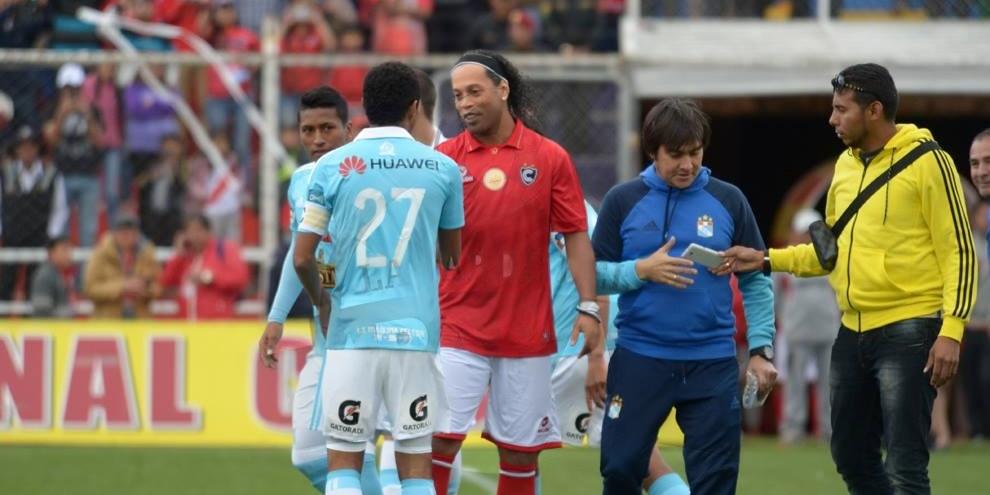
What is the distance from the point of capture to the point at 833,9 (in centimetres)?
1842

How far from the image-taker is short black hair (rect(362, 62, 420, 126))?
25.0ft

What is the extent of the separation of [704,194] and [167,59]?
10.2 metres

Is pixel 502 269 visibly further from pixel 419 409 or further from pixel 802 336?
pixel 802 336

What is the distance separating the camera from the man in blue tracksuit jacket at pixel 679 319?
7.94 m

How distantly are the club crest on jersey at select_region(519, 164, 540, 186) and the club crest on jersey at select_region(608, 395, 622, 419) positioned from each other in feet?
3.63

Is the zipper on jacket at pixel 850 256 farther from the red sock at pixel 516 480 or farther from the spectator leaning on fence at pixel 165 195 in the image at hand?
the spectator leaning on fence at pixel 165 195

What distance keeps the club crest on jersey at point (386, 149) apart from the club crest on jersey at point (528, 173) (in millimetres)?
1029

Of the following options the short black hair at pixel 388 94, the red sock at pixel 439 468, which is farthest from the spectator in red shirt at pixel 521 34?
the short black hair at pixel 388 94

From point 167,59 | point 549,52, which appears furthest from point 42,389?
point 549,52

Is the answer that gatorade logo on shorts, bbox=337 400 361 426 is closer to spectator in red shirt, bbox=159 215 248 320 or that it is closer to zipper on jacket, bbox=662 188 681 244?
zipper on jacket, bbox=662 188 681 244

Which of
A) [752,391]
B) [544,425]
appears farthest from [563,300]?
[752,391]

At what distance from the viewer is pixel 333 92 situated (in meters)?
8.98

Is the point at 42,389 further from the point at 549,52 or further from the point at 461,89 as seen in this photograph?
the point at 461,89

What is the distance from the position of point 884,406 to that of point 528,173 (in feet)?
6.50
